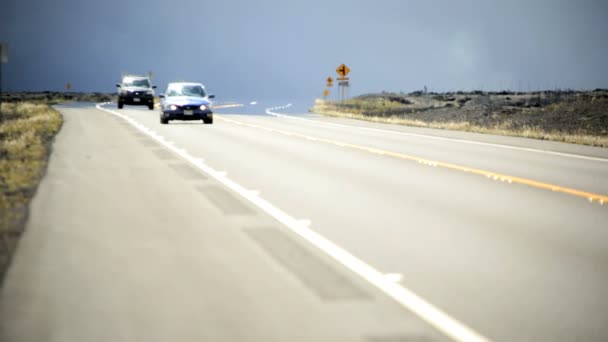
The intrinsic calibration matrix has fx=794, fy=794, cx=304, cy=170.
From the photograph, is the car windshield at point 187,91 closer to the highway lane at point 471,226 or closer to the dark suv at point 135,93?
the highway lane at point 471,226

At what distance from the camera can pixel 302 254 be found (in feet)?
22.8

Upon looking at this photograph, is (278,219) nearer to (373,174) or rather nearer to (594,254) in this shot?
(594,254)

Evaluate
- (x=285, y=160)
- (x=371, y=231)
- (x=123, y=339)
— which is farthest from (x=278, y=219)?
(x=285, y=160)

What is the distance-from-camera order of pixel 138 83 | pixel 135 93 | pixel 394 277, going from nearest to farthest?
pixel 394 277
pixel 135 93
pixel 138 83

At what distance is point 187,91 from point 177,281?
87.8 feet

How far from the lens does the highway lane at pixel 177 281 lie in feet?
15.7

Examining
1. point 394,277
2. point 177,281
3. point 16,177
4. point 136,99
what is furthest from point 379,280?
point 136,99

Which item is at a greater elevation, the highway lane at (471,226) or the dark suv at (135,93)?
the highway lane at (471,226)

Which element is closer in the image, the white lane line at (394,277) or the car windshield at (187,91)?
the white lane line at (394,277)

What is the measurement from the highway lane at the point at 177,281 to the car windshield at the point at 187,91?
21.7 meters

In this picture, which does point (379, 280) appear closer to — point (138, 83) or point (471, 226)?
point (471, 226)

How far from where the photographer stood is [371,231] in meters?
8.10

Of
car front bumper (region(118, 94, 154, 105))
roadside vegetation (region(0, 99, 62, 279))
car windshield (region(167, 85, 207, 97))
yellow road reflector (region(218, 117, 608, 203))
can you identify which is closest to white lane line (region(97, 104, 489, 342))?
roadside vegetation (region(0, 99, 62, 279))

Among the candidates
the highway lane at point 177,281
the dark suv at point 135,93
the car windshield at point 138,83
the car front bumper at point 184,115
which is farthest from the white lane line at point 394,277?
the car windshield at point 138,83
